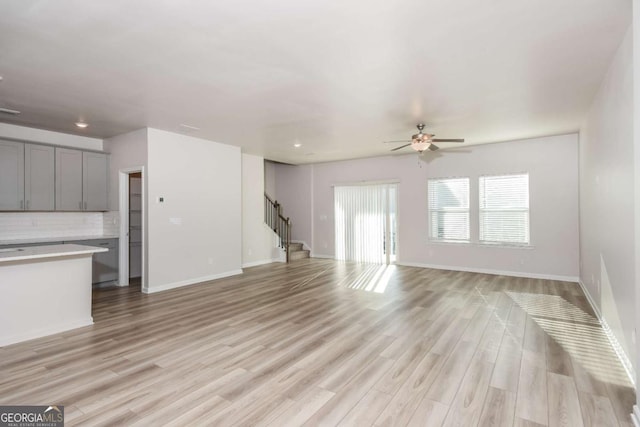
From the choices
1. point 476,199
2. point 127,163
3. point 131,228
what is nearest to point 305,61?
point 127,163

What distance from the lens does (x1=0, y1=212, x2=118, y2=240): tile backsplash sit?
5.41 metres

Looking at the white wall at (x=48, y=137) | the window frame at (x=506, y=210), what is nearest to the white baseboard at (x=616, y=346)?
the window frame at (x=506, y=210)

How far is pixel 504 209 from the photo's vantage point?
6.94 m

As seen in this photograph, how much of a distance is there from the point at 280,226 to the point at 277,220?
283mm

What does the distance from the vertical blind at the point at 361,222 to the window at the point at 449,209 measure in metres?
1.25

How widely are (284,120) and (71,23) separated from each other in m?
3.03

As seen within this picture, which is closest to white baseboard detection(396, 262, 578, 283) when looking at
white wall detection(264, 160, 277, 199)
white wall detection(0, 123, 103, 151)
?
white wall detection(264, 160, 277, 199)

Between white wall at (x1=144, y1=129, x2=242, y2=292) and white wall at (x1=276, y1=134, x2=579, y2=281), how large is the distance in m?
3.35

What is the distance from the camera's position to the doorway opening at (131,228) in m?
6.02

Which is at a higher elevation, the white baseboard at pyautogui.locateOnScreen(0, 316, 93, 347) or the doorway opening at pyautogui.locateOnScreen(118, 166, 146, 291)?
the doorway opening at pyautogui.locateOnScreen(118, 166, 146, 291)

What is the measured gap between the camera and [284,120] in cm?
525

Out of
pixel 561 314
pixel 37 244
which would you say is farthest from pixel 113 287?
pixel 561 314

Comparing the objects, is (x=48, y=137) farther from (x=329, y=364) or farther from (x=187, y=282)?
(x=329, y=364)

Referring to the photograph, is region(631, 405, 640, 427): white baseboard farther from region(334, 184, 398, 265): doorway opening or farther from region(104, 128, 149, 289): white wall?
region(334, 184, 398, 265): doorway opening
